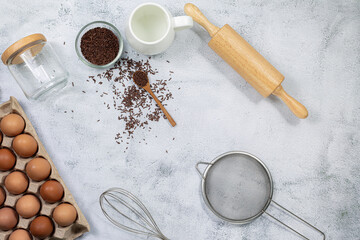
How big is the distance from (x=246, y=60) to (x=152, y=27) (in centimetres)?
26

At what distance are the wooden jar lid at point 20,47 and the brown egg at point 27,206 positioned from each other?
34cm

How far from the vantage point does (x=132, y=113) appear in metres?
0.95

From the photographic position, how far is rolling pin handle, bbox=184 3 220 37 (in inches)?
35.1

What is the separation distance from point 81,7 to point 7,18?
0.66ft

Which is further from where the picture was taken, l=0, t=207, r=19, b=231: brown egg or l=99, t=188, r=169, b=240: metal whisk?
l=99, t=188, r=169, b=240: metal whisk

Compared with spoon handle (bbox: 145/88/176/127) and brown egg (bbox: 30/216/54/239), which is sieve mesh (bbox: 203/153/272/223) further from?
brown egg (bbox: 30/216/54/239)

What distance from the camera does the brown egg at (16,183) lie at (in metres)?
0.84

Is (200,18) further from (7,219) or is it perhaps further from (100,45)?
(7,219)

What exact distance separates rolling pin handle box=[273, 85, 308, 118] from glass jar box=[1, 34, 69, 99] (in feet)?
1.84

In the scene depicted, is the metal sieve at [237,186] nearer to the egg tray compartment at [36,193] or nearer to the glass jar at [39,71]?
the egg tray compartment at [36,193]

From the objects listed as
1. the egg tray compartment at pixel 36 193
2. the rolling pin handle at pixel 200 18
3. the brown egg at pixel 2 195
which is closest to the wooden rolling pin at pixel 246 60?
the rolling pin handle at pixel 200 18

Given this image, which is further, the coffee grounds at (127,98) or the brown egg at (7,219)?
the coffee grounds at (127,98)

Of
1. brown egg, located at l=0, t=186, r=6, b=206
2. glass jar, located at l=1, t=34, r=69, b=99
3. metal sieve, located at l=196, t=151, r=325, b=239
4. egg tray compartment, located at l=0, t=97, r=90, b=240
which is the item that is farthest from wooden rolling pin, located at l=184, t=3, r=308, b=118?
brown egg, located at l=0, t=186, r=6, b=206

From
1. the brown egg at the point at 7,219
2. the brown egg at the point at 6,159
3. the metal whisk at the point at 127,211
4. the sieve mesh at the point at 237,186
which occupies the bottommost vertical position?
the sieve mesh at the point at 237,186
